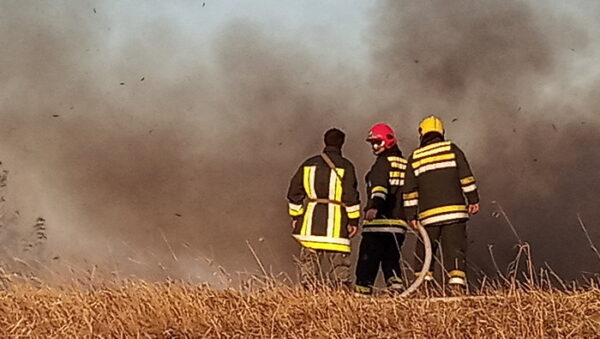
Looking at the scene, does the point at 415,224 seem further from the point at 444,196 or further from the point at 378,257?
the point at 378,257

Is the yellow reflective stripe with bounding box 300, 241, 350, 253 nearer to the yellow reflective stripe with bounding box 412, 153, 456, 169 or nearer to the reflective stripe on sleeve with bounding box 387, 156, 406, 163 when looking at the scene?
the yellow reflective stripe with bounding box 412, 153, 456, 169

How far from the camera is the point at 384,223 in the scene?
10773mm

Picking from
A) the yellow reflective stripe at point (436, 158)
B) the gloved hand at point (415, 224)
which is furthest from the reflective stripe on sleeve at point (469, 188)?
the gloved hand at point (415, 224)

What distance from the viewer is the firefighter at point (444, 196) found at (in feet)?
32.4

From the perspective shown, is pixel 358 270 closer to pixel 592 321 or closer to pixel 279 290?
pixel 279 290

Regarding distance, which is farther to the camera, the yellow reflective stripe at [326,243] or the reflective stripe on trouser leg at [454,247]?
the yellow reflective stripe at [326,243]

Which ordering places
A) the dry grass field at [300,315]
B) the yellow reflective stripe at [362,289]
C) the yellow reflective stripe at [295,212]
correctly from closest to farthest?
the dry grass field at [300,315] < the yellow reflective stripe at [295,212] < the yellow reflective stripe at [362,289]

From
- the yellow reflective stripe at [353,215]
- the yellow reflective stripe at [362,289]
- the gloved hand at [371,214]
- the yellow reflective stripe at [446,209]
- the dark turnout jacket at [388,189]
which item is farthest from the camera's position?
the dark turnout jacket at [388,189]

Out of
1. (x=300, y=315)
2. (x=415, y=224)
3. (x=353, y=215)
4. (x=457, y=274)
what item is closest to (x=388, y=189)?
(x=415, y=224)

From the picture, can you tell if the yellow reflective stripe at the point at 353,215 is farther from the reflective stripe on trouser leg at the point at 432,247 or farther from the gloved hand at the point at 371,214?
the reflective stripe on trouser leg at the point at 432,247

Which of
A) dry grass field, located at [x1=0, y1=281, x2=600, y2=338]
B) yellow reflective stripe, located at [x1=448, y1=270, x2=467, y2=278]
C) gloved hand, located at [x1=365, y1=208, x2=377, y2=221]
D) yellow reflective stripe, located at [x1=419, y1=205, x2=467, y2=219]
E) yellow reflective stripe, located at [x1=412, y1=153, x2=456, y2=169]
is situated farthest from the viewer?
gloved hand, located at [x1=365, y1=208, x2=377, y2=221]

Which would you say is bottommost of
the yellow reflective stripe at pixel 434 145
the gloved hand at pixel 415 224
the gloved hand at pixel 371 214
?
the gloved hand at pixel 415 224

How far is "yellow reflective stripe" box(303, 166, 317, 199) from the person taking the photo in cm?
1022

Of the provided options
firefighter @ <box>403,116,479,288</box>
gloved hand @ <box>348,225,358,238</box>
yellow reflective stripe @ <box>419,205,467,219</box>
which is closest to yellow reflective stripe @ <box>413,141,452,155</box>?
firefighter @ <box>403,116,479,288</box>
